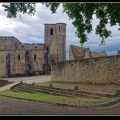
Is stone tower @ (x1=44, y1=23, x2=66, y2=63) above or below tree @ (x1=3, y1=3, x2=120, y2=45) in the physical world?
above

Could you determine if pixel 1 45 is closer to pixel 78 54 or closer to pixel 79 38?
pixel 78 54

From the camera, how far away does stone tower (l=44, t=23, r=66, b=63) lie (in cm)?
5825

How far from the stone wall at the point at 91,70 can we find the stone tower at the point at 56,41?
21.5 m

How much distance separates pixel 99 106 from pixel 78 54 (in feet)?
111

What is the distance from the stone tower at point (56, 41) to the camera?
58.2m

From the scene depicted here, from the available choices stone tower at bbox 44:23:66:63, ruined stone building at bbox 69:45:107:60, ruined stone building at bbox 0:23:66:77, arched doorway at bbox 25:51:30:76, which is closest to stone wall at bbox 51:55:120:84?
ruined stone building at bbox 69:45:107:60

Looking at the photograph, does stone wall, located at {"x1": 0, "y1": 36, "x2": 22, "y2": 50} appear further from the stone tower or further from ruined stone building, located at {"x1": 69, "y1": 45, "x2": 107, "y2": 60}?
ruined stone building, located at {"x1": 69, "y1": 45, "x2": 107, "y2": 60}

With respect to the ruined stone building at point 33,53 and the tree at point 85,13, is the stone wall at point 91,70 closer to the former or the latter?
the tree at point 85,13

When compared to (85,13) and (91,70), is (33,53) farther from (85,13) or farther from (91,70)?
(85,13)

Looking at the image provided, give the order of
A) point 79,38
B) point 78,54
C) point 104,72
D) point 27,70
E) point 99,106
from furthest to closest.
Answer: point 27,70, point 78,54, point 104,72, point 99,106, point 79,38

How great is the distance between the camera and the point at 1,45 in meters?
58.8

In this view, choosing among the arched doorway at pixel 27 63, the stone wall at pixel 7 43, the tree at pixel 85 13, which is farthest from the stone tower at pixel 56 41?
the tree at pixel 85 13

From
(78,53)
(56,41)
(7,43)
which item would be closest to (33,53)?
(56,41)
